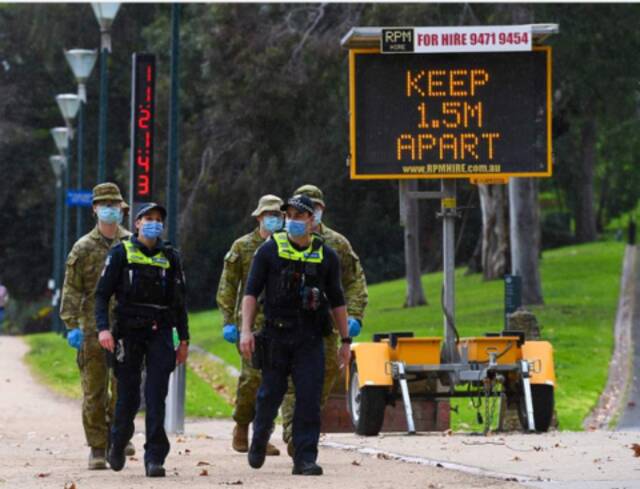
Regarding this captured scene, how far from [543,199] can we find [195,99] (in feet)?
129

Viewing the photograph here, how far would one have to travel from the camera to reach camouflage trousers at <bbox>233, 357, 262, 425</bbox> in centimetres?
1540

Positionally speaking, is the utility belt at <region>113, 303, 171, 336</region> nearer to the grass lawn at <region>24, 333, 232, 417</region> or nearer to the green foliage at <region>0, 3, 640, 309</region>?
the grass lawn at <region>24, 333, 232, 417</region>

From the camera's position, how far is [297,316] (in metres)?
12.7

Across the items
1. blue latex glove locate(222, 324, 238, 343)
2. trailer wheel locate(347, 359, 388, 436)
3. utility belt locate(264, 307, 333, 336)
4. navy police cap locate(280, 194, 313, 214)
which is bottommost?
trailer wheel locate(347, 359, 388, 436)

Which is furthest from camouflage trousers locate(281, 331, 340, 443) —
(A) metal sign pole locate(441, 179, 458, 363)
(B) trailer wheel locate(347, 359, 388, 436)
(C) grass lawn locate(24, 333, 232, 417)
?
(C) grass lawn locate(24, 333, 232, 417)

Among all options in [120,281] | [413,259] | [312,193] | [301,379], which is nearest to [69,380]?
[312,193]

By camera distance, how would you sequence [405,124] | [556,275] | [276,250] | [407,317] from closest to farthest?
[276,250], [405,124], [407,317], [556,275]

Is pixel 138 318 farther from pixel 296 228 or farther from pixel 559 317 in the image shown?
pixel 559 317

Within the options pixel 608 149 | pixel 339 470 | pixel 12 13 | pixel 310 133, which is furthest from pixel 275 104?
pixel 339 470

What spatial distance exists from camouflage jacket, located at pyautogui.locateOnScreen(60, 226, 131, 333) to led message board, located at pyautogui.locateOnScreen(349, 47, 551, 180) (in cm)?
428

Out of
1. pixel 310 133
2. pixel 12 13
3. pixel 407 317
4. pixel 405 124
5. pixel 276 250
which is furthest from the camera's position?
pixel 12 13

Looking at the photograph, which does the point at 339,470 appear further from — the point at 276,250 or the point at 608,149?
the point at 608,149

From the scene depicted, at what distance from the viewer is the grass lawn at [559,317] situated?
2634cm

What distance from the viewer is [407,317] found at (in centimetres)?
4384
